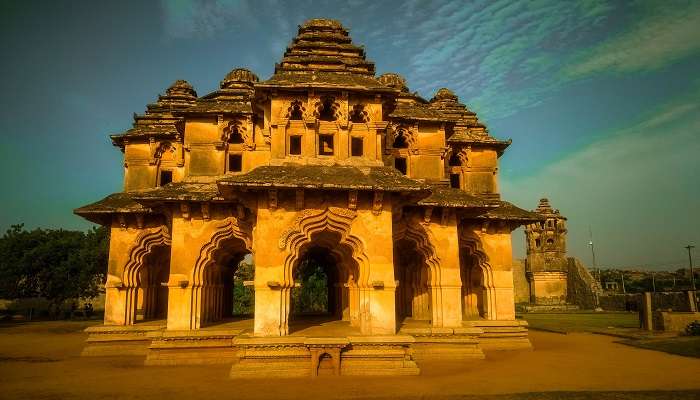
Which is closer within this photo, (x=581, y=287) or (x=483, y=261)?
(x=483, y=261)

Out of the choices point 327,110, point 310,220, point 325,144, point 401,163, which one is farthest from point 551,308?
point 310,220

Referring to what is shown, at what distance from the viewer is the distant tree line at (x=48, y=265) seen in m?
38.1

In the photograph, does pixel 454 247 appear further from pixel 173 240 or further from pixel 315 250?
pixel 173 240

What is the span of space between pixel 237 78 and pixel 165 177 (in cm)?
565

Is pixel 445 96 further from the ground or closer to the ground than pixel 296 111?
further from the ground

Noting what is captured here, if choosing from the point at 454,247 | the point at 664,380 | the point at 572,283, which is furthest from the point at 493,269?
the point at 572,283

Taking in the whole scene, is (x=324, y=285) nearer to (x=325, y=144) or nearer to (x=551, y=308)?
(x=325, y=144)

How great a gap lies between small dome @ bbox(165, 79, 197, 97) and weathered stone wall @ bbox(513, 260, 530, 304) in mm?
44152

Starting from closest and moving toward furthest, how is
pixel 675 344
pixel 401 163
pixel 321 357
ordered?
1. pixel 321 357
2. pixel 675 344
3. pixel 401 163

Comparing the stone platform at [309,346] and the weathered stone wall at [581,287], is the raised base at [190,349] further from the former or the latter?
the weathered stone wall at [581,287]

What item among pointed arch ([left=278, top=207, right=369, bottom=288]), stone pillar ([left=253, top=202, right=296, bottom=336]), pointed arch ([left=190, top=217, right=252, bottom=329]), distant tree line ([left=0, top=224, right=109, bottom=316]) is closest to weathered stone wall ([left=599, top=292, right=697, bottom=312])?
pointed arch ([left=278, top=207, right=369, bottom=288])

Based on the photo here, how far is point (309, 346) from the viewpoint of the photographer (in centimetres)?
1276

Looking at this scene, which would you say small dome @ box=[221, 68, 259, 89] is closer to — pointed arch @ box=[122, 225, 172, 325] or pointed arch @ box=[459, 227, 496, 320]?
pointed arch @ box=[122, 225, 172, 325]

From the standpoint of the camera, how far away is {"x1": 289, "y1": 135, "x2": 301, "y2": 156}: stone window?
15455mm
